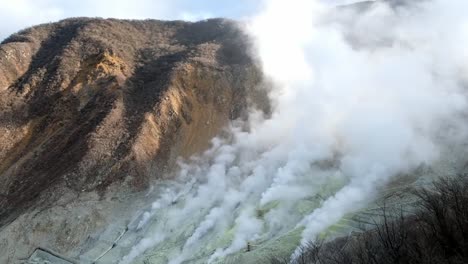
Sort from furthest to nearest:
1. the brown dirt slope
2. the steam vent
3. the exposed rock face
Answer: the brown dirt slope → the exposed rock face → the steam vent

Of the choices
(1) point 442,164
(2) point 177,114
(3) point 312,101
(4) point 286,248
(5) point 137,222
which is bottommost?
(4) point 286,248

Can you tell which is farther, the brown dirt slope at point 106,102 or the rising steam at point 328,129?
the brown dirt slope at point 106,102

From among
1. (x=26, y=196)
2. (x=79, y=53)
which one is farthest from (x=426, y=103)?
(x=79, y=53)

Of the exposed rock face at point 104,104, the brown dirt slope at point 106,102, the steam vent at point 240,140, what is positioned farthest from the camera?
the brown dirt slope at point 106,102

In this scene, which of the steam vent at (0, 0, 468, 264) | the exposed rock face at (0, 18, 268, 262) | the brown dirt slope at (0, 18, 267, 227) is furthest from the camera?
the brown dirt slope at (0, 18, 267, 227)

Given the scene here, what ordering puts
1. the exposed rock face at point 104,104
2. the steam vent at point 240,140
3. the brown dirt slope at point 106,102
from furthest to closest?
1. the brown dirt slope at point 106,102
2. the exposed rock face at point 104,104
3. the steam vent at point 240,140

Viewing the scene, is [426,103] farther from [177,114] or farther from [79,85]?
[79,85]
